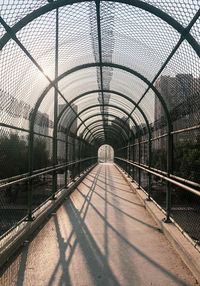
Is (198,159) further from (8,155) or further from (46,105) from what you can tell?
(46,105)

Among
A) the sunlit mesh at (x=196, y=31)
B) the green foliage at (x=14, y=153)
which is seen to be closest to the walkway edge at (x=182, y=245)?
the sunlit mesh at (x=196, y=31)

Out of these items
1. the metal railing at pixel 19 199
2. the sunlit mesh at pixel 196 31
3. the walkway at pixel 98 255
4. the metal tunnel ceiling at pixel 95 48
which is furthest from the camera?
the metal railing at pixel 19 199

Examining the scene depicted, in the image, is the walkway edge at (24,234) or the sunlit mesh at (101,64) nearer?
the walkway edge at (24,234)

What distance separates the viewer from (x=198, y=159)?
6523mm

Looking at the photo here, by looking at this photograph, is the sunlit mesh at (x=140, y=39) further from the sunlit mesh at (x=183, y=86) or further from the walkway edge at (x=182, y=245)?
the walkway edge at (x=182, y=245)

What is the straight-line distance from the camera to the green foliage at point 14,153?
20.3 feet

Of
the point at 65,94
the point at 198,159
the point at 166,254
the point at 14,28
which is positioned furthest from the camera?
the point at 65,94

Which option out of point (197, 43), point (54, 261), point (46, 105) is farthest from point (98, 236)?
point (46, 105)

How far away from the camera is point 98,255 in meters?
5.48

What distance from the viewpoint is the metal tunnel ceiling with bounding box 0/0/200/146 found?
515 cm

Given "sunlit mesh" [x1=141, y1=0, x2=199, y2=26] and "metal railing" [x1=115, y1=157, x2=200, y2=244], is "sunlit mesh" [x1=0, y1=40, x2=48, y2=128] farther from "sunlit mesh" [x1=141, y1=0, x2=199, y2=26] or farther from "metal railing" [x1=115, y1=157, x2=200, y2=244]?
"metal railing" [x1=115, y1=157, x2=200, y2=244]

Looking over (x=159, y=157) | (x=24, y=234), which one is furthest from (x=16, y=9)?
(x=159, y=157)

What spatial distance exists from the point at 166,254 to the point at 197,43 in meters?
2.66

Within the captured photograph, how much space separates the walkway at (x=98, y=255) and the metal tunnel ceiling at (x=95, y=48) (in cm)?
171
